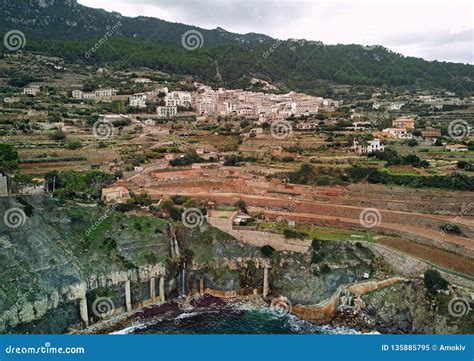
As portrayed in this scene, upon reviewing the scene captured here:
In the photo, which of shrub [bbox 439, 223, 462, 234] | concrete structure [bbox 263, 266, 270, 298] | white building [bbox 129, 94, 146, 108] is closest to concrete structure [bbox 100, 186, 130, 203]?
concrete structure [bbox 263, 266, 270, 298]

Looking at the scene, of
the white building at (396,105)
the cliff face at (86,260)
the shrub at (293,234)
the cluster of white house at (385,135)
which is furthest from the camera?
the white building at (396,105)

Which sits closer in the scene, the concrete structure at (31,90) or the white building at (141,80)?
the concrete structure at (31,90)

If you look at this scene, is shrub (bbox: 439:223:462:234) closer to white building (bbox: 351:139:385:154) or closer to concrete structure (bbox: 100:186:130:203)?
white building (bbox: 351:139:385:154)

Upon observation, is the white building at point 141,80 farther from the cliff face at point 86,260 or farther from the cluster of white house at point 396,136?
the cliff face at point 86,260

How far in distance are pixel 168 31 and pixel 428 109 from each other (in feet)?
221

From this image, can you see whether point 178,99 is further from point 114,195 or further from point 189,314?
point 189,314

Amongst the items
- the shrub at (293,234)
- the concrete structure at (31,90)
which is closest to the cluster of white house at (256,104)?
the concrete structure at (31,90)

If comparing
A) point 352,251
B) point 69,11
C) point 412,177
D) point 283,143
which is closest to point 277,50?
point 69,11

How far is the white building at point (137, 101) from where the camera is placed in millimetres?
53750

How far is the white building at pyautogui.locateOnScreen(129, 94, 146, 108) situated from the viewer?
2116 inches

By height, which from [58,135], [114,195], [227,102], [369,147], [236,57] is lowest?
[114,195]

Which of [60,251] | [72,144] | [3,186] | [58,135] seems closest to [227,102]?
[58,135]

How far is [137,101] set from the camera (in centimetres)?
5416

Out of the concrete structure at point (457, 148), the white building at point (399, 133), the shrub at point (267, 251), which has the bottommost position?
the shrub at point (267, 251)
